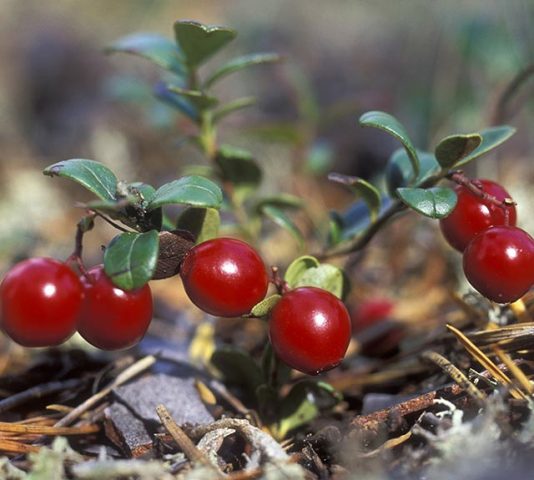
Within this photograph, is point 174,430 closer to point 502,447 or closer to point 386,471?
point 386,471

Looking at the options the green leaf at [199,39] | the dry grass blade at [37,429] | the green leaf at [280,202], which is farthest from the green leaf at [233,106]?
the dry grass blade at [37,429]

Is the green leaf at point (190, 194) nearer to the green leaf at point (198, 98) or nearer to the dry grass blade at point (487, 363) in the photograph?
the green leaf at point (198, 98)

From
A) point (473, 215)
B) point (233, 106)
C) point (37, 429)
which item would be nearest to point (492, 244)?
point (473, 215)

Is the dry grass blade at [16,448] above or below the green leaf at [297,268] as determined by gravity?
below

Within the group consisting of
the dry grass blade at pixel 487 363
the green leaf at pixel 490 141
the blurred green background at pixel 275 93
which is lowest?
the blurred green background at pixel 275 93

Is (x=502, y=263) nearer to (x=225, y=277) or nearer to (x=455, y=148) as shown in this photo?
(x=455, y=148)
